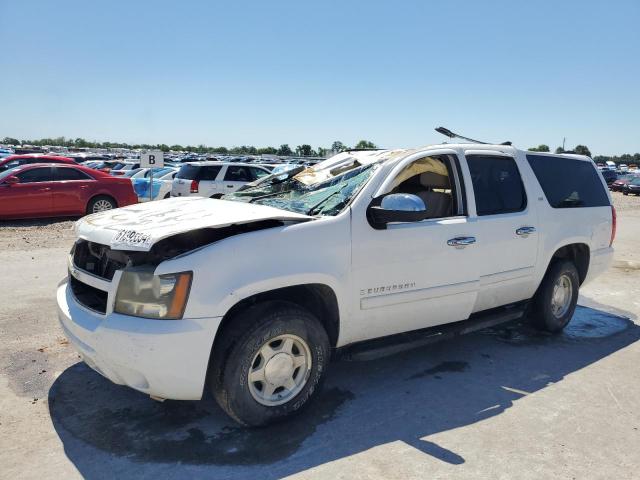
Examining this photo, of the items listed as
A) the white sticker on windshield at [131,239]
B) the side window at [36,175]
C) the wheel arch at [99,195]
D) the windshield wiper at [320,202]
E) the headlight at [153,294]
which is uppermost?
the windshield wiper at [320,202]

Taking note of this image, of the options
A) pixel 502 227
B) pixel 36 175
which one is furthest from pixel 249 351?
pixel 36 175

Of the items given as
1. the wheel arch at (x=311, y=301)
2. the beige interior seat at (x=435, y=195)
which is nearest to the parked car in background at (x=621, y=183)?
the beige interior seat at (x=435, y=195)

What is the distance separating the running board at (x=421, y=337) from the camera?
3.76 m

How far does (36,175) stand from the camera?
40.5ft

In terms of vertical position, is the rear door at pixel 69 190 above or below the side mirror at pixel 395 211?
below

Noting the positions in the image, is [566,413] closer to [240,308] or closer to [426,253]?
[426,253]

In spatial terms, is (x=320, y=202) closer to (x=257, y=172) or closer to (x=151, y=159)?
(x=151, y=159)

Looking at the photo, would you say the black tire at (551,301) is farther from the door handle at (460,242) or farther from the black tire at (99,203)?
the black tire at (99,203)

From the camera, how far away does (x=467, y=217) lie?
4.29 meters

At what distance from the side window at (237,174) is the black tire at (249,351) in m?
10.7

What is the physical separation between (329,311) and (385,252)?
572 mm

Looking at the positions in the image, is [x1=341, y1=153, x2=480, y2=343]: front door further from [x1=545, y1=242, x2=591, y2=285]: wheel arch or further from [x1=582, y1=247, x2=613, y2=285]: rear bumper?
[x1=582, y1=247, x2=613, y2=285]: rear bumper

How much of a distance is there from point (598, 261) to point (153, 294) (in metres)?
4.90

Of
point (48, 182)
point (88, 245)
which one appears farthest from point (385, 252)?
point (48, 182)
